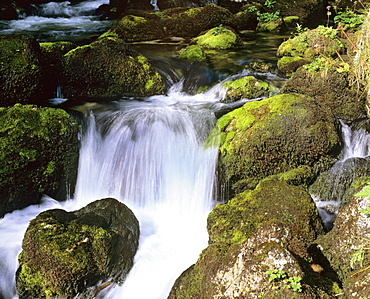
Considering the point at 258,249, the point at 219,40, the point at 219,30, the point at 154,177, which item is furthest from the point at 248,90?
the point at 258,249

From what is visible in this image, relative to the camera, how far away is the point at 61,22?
Answer: 13.6 m

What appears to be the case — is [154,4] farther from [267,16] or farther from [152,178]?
[152,178]

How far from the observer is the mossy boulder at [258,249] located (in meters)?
3.14

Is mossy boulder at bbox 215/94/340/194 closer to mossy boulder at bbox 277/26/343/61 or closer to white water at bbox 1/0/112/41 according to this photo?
mossy boulder at bbox 277/26/343/61

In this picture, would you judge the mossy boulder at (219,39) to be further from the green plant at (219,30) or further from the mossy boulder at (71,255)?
the mossy boulder at (71,255)

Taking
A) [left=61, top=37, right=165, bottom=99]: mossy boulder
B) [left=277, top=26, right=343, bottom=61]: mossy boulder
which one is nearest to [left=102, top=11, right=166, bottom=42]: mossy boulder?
[left=61, top=37, right=165, bottom=99]: mossy boulder

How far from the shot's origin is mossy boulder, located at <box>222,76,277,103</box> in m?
7.43

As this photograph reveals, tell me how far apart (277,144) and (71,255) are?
333 centimetres

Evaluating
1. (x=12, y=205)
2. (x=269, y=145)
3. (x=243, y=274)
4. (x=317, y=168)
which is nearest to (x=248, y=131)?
(x=269, y=145)

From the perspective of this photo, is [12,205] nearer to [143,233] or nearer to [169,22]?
[143,233]

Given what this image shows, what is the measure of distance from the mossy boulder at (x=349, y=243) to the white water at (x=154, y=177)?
73.9 inches

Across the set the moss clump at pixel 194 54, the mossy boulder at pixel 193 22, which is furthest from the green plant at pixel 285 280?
the mossy boulder at pixel 193 22

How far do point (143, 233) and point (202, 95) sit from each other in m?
3.50

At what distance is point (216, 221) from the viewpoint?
4648 millimetres
